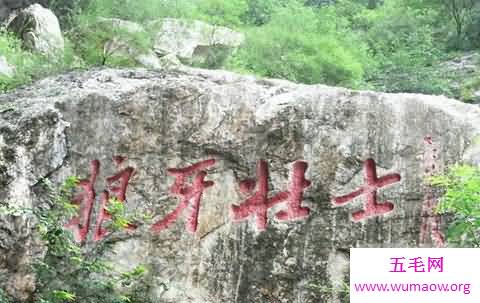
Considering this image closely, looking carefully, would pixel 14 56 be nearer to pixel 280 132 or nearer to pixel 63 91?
pixel 63 91

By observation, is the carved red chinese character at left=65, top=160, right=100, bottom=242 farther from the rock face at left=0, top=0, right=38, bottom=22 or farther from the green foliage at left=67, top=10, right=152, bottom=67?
the rock face at left=0, top=0, right=38, bottom=22

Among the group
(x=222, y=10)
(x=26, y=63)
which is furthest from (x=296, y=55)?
(x=26, y=63)

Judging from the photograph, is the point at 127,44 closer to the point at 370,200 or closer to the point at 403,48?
the point at 370,200

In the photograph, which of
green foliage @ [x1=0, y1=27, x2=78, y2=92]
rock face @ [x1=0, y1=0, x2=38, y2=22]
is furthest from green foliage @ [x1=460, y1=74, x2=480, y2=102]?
rock face @ [x1=0, y1=0, x2=38, y2=22]

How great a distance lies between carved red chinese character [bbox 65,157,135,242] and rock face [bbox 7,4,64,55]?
13.5ft

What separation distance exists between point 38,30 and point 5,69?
6.94 ft

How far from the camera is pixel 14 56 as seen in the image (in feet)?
29.5

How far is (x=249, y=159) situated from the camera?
6.21 m

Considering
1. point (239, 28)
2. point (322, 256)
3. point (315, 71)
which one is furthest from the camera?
point (239, 28)

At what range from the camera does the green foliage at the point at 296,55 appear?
11.8m

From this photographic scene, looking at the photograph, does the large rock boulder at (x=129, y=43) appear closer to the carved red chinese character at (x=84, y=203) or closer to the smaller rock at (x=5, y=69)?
the smaller rock at (x=5, y=69)

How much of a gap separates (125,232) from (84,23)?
5.29 metres

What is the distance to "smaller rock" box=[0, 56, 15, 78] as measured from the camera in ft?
26.7

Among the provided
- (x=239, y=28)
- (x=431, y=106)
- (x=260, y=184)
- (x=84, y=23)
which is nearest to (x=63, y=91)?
(x=260, y=184)
